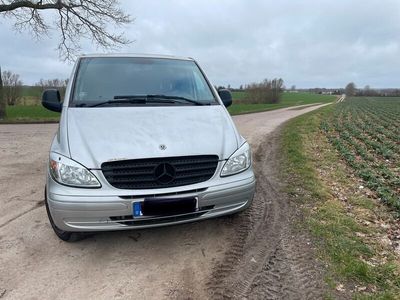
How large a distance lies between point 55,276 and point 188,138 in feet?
5.58

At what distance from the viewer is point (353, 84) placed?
430ft

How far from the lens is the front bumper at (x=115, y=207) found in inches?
112

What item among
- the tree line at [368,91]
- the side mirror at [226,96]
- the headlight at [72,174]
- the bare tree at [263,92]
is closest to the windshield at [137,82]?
the side mirror at [226,96]

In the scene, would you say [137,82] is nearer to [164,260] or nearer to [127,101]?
[127,101]

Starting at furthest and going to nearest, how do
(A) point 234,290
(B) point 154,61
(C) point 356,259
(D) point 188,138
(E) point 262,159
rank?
(E) point 262,159
(B) point 154,61
(D) point 188,138
(C) point 356,259
(A) point 234,290

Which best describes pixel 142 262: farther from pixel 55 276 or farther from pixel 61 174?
pixel 61 174

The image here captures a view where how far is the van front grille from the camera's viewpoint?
293cm

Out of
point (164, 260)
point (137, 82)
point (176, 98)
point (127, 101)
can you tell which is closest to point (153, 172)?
point (164, 260)

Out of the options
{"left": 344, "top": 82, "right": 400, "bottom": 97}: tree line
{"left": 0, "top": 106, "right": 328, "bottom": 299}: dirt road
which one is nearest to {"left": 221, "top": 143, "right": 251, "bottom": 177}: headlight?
{"left": 0, "top": 106, "right": 328, "bottom": 299}: dirt road

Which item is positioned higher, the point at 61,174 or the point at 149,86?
the point at 149,86

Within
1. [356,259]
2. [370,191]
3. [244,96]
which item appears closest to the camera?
[356,259]

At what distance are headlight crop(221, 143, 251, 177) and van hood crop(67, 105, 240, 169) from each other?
64mm

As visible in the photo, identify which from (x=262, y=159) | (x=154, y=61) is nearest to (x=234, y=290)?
(x=154, y=61)

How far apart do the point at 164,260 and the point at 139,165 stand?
3.10 feet
